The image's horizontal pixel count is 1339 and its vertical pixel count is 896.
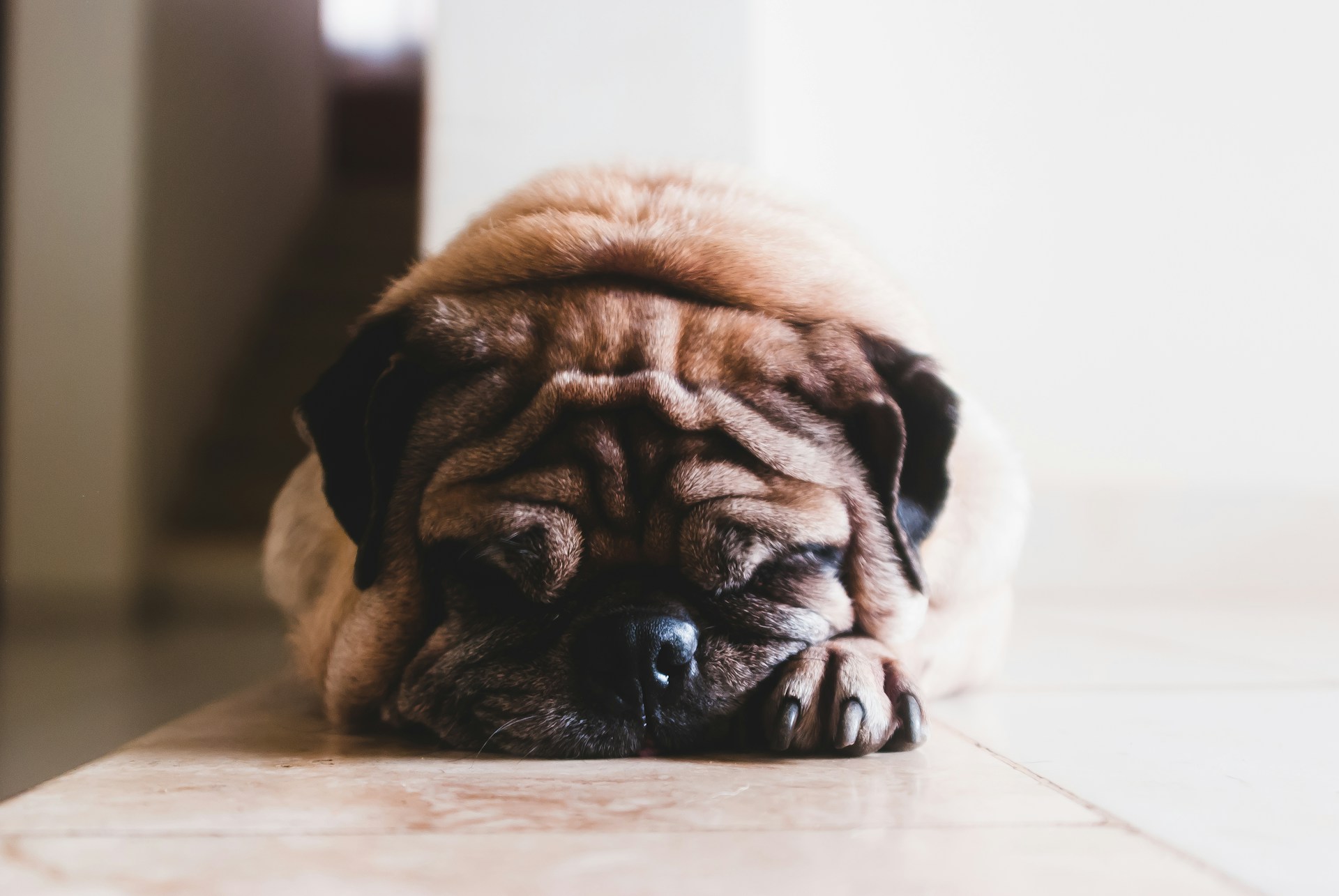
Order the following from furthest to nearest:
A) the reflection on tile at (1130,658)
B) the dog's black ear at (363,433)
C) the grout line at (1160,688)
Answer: the reflection on tile at (1130,658) → the grout line at (1160,688) → the dog's black ear at (363,433)

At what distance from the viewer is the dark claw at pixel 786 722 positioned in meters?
1.41

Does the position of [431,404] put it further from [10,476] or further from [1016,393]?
[10,476]

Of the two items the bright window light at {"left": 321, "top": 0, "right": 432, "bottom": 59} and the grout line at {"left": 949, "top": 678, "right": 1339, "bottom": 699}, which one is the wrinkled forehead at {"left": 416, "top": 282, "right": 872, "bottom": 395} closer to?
the grout line at {"left": 949, "top": 678, "right": 1339, "bottom": 699}

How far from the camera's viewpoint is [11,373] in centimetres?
475

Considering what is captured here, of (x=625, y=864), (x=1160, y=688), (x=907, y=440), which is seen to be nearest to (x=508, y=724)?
(x=625, y=864)

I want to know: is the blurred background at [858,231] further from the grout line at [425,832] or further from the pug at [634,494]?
the grout line at [425,832]

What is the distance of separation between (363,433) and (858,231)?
116cm

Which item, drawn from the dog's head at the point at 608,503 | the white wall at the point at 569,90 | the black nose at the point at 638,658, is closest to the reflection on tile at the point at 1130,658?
the dog's head at the point at 608,503

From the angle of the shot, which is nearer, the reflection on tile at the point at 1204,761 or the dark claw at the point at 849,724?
the reflection on tile at the point at 1204,761

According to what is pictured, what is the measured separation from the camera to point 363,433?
1.62m

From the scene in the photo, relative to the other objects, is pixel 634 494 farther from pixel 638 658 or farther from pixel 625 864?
pixel 625 864

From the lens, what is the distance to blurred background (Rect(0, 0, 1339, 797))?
3.37 meters

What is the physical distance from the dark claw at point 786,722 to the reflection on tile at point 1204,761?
0.28 meters

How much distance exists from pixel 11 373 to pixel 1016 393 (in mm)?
4116
